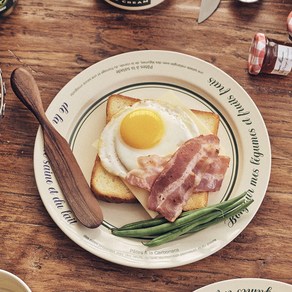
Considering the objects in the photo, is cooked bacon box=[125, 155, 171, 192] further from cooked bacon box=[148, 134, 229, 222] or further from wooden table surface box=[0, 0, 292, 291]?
wooden table surface box=[0, 0, 292, 291]

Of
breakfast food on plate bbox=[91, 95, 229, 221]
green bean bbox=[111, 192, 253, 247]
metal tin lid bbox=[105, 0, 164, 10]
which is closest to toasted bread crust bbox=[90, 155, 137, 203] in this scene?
breakfast food on plate bbox=[91, 95, 229, 221]

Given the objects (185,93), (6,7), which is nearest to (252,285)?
(185,93)

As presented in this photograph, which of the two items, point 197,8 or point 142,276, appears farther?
point 197,8

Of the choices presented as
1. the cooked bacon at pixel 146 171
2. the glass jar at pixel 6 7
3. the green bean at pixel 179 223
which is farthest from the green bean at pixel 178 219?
the glass jar at pixel 6 7

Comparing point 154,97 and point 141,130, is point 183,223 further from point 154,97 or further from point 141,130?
point 154,97

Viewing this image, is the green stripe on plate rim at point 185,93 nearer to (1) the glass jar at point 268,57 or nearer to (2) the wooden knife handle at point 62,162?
(2) the wooden knife handle at point 62,162

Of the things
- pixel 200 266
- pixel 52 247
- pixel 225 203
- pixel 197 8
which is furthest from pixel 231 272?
pixel 197 8

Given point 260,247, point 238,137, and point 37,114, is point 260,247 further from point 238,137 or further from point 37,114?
point 37,114
